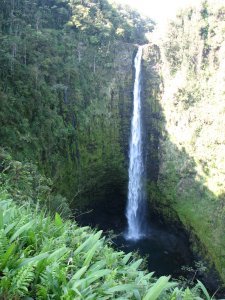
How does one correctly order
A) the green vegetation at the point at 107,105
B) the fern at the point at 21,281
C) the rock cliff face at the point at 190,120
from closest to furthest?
the fern at the point at 21,281
the green vegetation at the point at 107,105
the rock cliff face at the point at 190,120

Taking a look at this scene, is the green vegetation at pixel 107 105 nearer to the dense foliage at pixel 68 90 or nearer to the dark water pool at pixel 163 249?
the dense foliage at pixel 68 90

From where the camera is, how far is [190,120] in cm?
2111

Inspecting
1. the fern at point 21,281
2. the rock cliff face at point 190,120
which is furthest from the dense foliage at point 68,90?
the fern at point 21,281

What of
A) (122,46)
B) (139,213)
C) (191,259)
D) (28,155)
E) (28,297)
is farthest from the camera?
(122,46)

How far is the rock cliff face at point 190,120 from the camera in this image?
1906 cm

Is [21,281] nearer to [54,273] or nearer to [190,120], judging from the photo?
[54,273]

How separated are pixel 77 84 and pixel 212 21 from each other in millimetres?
9974

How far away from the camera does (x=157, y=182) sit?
2197cm

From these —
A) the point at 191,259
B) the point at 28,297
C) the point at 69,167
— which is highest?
the point at 28,297

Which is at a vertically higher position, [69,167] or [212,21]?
[212,21]

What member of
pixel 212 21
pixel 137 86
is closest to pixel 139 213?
pixel 137 86

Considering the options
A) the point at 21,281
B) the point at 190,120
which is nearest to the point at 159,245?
the point at 190,120

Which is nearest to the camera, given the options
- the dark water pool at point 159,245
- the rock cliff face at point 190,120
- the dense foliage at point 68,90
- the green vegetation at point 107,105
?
the dense foliage at point 68,90

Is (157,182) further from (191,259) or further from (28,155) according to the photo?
(28,155)
